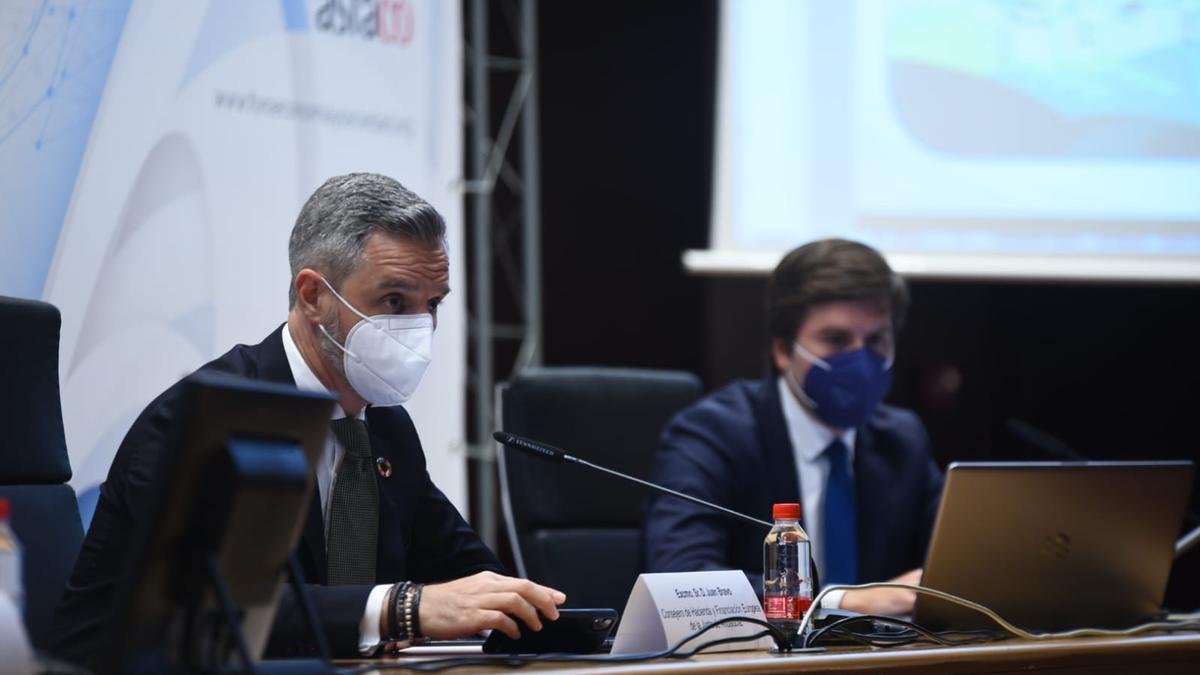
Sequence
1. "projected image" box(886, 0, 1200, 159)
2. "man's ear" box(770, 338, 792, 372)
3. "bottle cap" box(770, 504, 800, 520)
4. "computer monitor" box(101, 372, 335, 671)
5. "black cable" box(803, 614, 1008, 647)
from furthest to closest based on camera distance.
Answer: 1. "projected image" box(886, 0, 1200, 159)
2. "man's ear" box(770, 338, 792, 372)
3. "bottle cap" box(770, 504, 800, 520)
4. "black cable" box(803, 614, 1008, 647)
5. "computer monitor" box(101, 372, 335, 671)

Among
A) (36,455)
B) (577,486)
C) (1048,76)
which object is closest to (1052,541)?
(577,486)

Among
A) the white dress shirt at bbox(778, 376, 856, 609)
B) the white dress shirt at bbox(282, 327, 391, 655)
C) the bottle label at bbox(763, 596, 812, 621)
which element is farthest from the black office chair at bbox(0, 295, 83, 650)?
the white dress shirt at bbox(778, 376, 856, 609)

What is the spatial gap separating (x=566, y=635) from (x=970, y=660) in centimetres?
44

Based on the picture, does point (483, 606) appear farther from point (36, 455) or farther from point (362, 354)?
point (36, 455)

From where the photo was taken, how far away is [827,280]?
8.99 ft

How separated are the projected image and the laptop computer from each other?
2.08 metres

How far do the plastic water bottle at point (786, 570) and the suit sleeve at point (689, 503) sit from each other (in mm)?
519

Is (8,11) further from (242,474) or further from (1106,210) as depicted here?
(1106,210)

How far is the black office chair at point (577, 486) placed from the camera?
2.58 meters

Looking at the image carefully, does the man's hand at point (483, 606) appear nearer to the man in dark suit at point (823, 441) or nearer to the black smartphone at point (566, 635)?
the black smartphone at point (566, 635)

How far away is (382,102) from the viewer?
119 inches

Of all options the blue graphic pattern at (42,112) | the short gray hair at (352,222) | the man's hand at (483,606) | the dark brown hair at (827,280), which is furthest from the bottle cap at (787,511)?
the blue graphic pattern at (42,112)

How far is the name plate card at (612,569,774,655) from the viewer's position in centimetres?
154

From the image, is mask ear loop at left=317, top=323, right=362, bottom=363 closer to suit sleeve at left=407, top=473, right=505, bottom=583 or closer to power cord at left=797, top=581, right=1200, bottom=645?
suit sleeve at left=407, top=473, right=505, bottom=583
